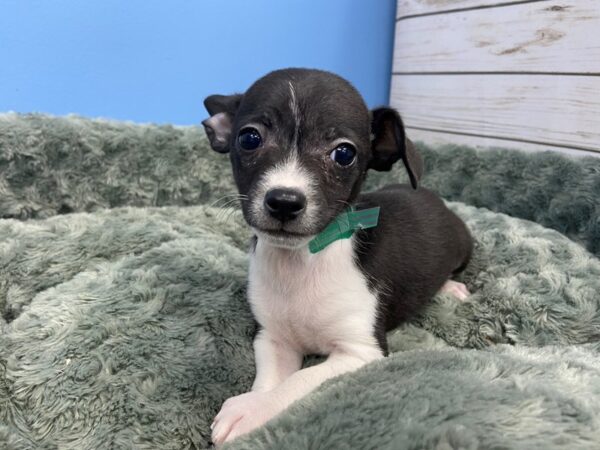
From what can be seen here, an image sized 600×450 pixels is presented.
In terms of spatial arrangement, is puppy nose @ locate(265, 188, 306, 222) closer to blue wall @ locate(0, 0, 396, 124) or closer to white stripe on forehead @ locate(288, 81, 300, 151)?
white stripe on forehead @ locate(288, 81, 300, 151)

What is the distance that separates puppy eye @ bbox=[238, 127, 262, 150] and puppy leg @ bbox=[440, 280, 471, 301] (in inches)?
50.1

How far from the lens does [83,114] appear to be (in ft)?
12.7

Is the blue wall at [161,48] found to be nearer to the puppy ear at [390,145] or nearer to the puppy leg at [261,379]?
the puppy ear at [390,145]

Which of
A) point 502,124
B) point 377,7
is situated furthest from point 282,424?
point 377,7

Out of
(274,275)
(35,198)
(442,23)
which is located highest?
(442,23)

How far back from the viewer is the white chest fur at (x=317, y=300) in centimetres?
193

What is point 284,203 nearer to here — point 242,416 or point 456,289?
point 242,416

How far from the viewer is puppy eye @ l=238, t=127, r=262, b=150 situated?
5.77 feet

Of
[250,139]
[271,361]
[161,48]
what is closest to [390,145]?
[250,139]

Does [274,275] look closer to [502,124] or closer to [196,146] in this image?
[196,146]

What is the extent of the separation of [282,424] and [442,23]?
366 cm

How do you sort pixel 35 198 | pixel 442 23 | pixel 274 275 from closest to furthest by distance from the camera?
pixel 274 275 < pixel 35 198 < pixel 442 23

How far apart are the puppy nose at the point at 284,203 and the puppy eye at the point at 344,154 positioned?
0.26 meters

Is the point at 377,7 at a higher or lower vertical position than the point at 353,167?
higher
